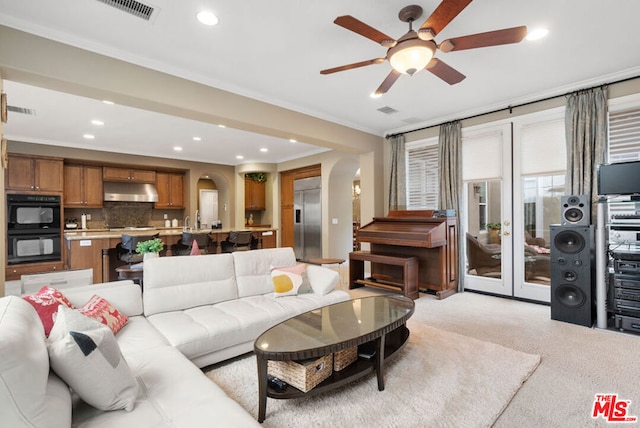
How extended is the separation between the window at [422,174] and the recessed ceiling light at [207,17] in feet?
12.4

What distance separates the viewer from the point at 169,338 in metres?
2.10

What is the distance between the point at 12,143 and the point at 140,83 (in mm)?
4734

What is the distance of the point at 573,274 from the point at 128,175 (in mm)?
8288

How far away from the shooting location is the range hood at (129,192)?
7039mm

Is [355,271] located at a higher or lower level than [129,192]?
lower

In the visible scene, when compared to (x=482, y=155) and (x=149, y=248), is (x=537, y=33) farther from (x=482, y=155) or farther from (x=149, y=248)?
(x=149, y=248)

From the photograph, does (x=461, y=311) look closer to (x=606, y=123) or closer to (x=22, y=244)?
(x=606, y=123)

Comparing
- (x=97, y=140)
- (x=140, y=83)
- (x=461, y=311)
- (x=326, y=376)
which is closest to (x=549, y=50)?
(x=461, y=311)

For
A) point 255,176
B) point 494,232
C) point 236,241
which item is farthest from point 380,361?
point 255,176

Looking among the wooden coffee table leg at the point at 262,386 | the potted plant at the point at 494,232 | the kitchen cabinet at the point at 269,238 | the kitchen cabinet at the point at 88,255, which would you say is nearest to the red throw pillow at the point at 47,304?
the wooden coffee table leg at the point at 262,386

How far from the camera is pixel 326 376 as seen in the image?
1.95 meters

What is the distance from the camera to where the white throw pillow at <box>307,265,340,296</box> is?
3129 millimetres

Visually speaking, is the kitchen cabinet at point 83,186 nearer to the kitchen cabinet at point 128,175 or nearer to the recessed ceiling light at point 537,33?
the kitchen cabinet at point 128,175

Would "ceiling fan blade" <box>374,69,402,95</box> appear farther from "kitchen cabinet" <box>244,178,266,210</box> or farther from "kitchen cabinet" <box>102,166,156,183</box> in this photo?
"kitchen cabinet" <box>102,166,156,183</box>
